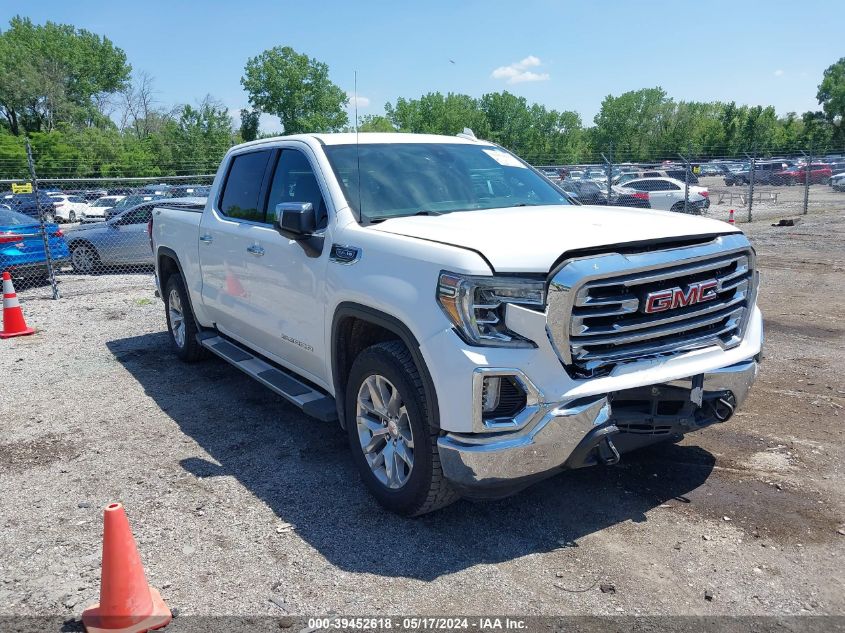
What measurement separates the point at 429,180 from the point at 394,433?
1776mm

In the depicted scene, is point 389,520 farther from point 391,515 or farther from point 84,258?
point 84,258

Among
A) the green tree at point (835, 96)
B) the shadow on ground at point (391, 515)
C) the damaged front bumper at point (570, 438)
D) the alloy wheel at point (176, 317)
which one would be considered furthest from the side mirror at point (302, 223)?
the green tree at point (835, 96)

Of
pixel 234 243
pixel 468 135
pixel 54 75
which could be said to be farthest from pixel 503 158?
pixel 54 75

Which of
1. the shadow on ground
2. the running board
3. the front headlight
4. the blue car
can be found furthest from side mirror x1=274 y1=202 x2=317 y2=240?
the blue car

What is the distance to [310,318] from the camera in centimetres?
443

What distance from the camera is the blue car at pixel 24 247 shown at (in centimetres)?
1198

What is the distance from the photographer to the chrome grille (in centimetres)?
320

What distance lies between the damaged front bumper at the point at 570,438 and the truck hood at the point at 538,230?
700 mm

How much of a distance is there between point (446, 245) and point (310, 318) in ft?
4.39

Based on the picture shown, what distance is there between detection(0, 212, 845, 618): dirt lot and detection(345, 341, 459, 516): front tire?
0.73 feet

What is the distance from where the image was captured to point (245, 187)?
5.60 m

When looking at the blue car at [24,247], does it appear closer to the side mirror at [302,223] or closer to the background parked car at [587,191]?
the side mirror at [302,223]

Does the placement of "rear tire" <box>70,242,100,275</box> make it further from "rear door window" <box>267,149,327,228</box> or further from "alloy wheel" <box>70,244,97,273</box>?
"rear door window" <box>267,149,327,228</box>

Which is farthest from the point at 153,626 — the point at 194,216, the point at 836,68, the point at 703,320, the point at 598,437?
the point at 836,68
